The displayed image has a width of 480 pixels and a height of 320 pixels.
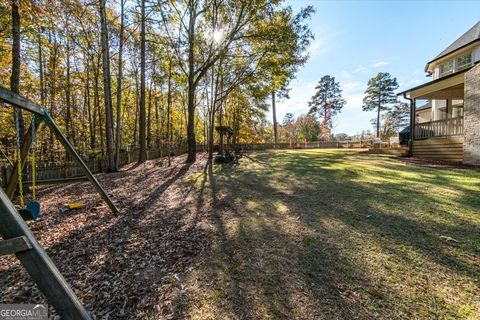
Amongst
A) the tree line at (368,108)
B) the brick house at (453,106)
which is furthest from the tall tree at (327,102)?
the brick house at (453,106)

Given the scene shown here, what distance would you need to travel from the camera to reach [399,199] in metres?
4.74

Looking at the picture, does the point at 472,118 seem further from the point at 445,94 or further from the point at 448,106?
the point at 448,106

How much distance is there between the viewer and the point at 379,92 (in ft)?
122

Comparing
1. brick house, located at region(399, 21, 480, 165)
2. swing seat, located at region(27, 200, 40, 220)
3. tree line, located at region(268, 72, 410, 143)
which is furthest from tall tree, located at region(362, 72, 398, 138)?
swing seat, located at region(27, 200, 40, 220)

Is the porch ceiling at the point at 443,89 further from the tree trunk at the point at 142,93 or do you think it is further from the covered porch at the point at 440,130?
the tree trunk at the point at 142,93

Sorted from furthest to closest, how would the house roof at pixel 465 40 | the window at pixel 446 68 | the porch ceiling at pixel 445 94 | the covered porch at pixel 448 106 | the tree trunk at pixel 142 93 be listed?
the window at pixel 446 68 < the house roof at pixel 465 40 < the porch ceiling at pixel 445 94 < the tree trunk at pixel 142 93 < the covered porch at pixel 448 106

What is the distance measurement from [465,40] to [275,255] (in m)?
20.9

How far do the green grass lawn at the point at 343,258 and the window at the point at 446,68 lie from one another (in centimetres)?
1601

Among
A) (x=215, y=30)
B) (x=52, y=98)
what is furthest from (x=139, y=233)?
(x=52, y=98)

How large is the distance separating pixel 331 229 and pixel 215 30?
36.6 ft

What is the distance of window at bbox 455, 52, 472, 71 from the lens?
48.6ft

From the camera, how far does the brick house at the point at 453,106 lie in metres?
8.99

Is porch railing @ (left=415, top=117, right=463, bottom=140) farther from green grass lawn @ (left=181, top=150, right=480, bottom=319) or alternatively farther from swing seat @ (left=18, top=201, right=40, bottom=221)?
swing seat @ (left=18, top=201, right=40, bottom=221)

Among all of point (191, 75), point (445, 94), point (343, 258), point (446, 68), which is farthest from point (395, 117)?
point (343, 258)
